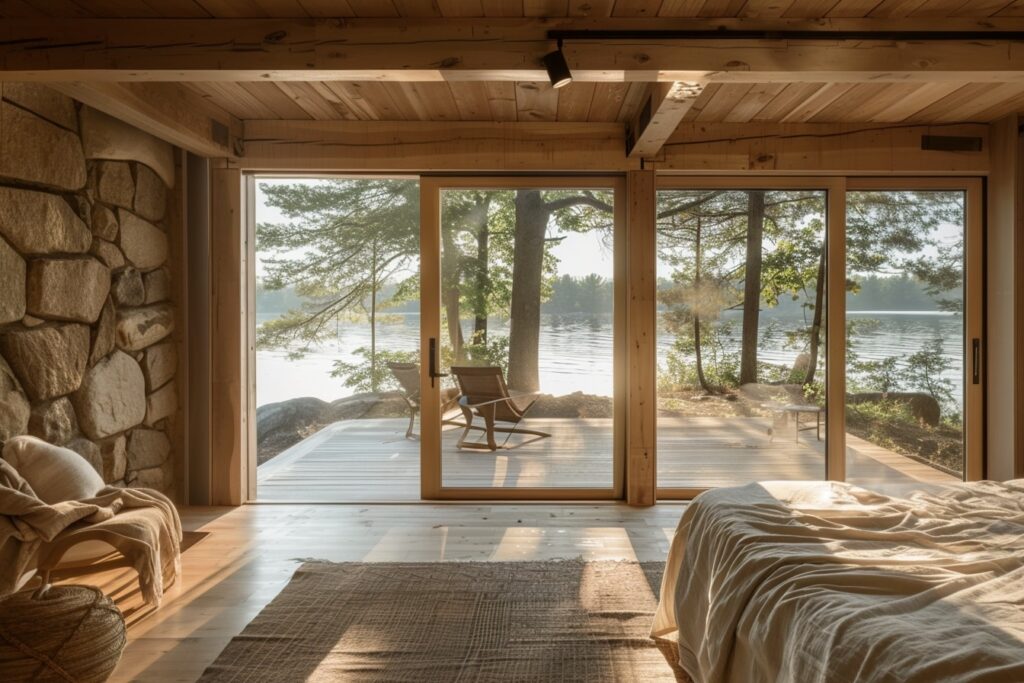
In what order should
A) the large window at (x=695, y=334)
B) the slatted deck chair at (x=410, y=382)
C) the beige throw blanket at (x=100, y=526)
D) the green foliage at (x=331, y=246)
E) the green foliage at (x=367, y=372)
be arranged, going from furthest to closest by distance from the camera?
the green foliage at (x=367, y=372)
the green foliage at (x=331, y=246)
the slatted deck chair at (x=410, y=382)
the large window at (x=695, y=334)
the beige throw blanket at (x=100, y=526)

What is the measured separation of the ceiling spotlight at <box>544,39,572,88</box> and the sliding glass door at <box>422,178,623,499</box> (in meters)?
1.60

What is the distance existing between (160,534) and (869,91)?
4011mm

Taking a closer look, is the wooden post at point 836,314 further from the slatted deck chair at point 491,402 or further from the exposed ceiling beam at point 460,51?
the slatted deck chair at point 491,402

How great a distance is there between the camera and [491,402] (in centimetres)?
426

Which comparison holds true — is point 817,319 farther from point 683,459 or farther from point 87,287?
point 87,287

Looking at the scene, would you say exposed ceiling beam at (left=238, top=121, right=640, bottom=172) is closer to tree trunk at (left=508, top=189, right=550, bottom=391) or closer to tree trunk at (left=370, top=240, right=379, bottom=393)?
tree trunk at (left=508, top=189, right=550, bottom=391)

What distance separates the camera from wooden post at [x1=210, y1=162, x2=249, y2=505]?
4164 millimetres

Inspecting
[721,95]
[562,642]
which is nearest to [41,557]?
[562,642]

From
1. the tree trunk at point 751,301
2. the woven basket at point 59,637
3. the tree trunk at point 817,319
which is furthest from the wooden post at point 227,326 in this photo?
the tree trunk at point 817,319

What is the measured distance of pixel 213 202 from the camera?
4.17m

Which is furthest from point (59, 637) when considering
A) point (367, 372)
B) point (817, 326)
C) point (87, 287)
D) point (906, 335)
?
point (906, 335)

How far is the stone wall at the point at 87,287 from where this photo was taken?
2908 millimetres

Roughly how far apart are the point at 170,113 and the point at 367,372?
327 centimetres

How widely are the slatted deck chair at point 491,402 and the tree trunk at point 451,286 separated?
167mm
